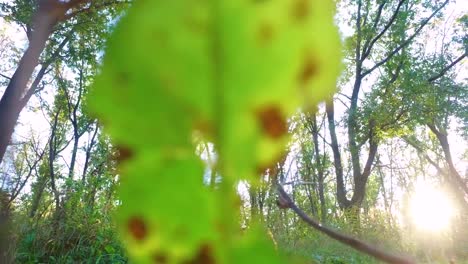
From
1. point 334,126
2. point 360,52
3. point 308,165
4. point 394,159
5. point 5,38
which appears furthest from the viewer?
point 394,159

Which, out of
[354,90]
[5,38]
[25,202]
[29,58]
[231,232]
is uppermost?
[5,38]

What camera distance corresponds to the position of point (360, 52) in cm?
1021

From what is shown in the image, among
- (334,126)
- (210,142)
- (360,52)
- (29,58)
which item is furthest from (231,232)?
(360,52)

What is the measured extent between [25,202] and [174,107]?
4.30m

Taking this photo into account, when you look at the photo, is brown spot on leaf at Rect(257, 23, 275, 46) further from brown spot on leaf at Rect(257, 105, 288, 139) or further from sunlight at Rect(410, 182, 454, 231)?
sunlight at Rect(410, 182, 454, 231)

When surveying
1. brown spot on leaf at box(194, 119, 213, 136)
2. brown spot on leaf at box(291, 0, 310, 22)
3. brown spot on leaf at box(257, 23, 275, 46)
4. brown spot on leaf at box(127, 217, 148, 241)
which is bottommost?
brown spot on leaf at box(127, 217, 148, 241)

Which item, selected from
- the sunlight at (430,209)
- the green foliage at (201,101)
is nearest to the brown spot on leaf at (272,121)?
the green foliage at (201,101)

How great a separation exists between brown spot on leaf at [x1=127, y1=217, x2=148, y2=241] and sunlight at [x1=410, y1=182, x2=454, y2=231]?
618cm

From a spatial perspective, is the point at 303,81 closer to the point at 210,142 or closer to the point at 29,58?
the point at 210,142

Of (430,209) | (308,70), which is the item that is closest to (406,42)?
(430,209)

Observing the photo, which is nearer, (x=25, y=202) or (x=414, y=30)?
(x=25, y=202)

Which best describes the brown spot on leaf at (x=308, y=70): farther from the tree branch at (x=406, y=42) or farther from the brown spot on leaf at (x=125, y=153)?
the tree branch at (x=406, y=42)

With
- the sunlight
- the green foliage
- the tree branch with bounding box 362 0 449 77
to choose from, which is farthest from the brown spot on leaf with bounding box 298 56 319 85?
the tree branch with bounding box 362 0 449 77

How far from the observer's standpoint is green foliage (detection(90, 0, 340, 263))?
6 cm
